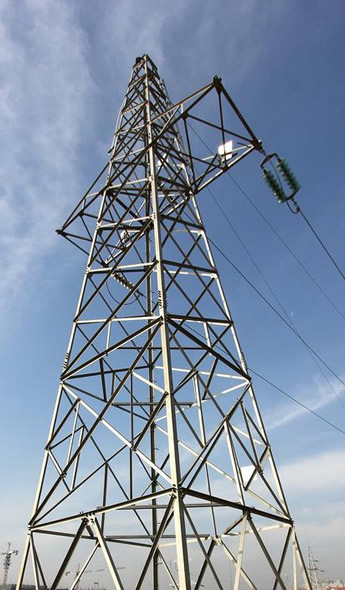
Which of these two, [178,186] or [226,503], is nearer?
[226,503]

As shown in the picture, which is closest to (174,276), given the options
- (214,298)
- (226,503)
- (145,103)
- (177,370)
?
(214,298)

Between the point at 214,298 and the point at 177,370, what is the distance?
2269mm

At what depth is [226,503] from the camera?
226 inches

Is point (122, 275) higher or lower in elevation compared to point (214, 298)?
higher

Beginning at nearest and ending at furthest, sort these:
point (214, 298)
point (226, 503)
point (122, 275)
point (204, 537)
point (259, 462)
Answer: point (226, 503)
point (259, 462)
point (204, 537)
point (214, 298)
point (122, 275)

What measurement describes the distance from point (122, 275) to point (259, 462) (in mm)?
7121

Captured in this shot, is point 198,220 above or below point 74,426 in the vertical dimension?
above

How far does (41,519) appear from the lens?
6.96 meters

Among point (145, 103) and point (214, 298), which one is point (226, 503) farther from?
point (145, 103)

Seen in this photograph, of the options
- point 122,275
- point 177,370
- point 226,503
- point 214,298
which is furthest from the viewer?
point 122,275

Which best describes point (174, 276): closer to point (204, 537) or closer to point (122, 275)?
point (122, 275)

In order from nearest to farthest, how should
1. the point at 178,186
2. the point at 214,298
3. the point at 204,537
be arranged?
the point at 204,537 < the point at 214,298 < the point at 178,186

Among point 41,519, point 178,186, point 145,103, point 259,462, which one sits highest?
point 145,103

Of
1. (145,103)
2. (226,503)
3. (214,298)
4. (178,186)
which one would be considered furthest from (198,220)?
(226,503)
